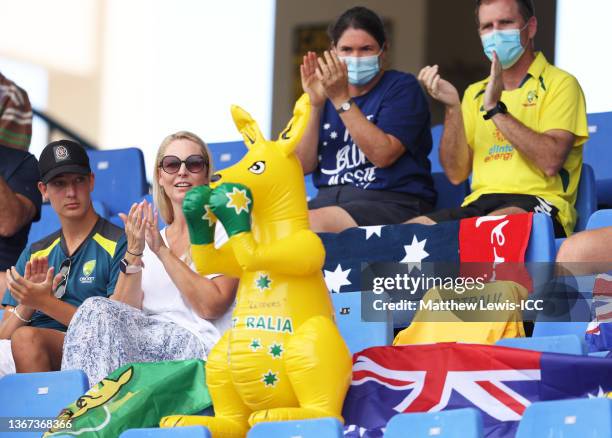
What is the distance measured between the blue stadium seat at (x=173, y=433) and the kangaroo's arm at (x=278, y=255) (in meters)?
0.44

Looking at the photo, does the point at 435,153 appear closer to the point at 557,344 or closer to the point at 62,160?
the point at 62,160

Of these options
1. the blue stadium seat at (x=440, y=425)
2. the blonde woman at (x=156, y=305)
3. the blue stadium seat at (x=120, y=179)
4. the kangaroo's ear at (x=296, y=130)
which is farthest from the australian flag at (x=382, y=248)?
the blue stadium seat at (x=120, y=179)

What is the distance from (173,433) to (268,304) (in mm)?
414

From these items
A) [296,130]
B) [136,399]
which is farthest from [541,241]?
[136,399]

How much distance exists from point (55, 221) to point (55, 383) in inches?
90.5

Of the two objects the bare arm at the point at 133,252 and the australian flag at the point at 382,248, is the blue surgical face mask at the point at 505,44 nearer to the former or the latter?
the australian flag at the point at 382,248

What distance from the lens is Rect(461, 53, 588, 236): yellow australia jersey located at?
14.2 feet

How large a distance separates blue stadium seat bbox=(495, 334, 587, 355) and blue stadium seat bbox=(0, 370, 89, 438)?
1211 millimetres

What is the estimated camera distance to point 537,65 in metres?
4.54

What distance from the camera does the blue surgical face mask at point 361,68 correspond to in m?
4.60

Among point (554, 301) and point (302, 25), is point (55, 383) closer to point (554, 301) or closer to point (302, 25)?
point (554, 301)

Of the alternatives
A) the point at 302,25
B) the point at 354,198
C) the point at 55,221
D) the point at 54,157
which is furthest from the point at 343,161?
the point at 302,25

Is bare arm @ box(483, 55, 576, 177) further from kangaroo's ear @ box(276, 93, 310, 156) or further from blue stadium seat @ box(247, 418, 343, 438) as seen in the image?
blue stadium seat @ box(247, 418, 343, 438)

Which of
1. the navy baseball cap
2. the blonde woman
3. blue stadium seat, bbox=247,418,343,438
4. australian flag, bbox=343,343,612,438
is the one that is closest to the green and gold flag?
the blonde woman
